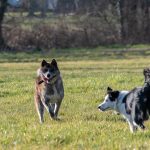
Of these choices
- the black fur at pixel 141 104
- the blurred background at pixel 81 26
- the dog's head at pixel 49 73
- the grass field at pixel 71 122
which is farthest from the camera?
the blurred background at pixel 81 26

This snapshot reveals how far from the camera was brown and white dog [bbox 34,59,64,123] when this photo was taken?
13.6 metres

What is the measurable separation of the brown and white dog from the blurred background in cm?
3199

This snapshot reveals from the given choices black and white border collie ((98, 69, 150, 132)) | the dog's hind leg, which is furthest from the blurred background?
black and white border collie ((98, 69, 150, 132))

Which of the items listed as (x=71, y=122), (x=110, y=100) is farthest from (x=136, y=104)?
(x=71, y=122)

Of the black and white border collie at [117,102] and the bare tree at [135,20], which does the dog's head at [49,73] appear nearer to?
the black and white border collie at [117,102]

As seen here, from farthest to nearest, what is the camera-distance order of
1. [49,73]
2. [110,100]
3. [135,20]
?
1. [135,20]
2. [49,73]
3. [110,100]

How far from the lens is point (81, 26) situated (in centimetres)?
4856

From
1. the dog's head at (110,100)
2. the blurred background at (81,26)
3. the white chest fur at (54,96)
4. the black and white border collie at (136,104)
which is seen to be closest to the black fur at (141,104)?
the black and white border collie at (136,104)

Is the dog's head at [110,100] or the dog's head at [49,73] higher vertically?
the dog's head at [49,73]

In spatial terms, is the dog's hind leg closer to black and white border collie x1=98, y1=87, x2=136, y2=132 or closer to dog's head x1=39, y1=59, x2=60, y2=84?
dog's head x1=39, y1=59, x2=60, y2=84

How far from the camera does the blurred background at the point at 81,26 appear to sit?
4650 centimetres

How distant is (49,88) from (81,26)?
35036 mm

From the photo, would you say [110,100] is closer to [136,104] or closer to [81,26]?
[136,104]

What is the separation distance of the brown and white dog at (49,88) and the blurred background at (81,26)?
31988 mm
